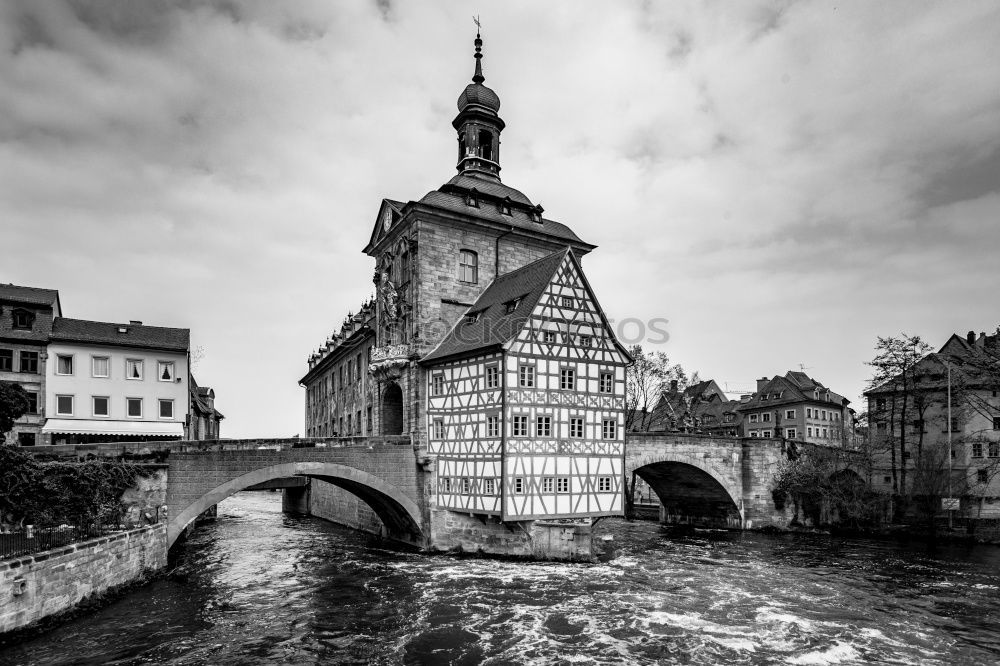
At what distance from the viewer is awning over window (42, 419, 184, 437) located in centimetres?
3338

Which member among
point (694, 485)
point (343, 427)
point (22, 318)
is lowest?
point (694, 485)

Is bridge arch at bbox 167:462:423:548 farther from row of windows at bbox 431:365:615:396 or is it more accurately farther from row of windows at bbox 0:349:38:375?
row of windows at bbox 0:349:38:375

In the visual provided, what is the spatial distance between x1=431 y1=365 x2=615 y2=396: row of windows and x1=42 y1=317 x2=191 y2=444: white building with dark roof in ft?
46.6

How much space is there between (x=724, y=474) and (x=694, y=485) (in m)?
2.15

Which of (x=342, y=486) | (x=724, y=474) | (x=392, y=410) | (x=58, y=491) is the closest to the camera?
(x=58, y=491)

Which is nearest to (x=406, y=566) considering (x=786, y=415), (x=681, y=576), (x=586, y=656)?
(x=681, y=576)

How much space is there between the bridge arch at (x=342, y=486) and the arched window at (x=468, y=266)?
10.1 metres

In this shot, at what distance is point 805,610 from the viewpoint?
20359mm

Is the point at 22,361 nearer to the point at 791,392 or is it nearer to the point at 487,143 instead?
the point at 487,143

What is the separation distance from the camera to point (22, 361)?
33500 millimetres

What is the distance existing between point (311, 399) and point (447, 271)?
38122 mm

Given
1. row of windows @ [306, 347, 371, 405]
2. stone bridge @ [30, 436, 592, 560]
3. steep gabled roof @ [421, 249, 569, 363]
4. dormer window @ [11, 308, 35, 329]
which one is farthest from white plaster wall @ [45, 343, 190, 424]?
steep gabled roof @ [421, 249, 569, 363]

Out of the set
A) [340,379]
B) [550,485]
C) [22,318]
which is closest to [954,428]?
[550,485]

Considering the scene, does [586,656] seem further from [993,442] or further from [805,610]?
[993,442]
